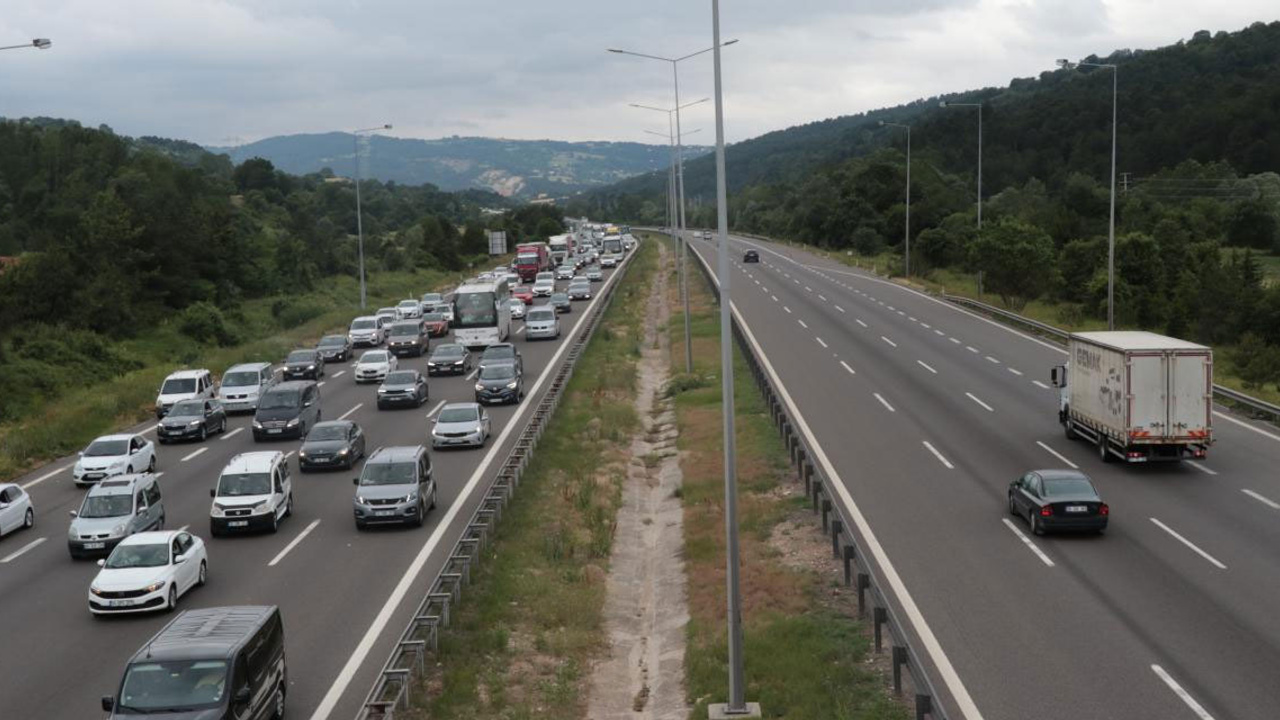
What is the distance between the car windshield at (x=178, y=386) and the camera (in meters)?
44.0

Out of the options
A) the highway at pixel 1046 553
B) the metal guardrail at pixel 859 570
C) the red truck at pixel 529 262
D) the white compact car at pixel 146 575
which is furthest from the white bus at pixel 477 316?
the red truck at pixel 529 262

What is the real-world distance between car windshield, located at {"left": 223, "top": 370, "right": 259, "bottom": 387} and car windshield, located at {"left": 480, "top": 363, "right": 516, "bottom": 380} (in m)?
8.40

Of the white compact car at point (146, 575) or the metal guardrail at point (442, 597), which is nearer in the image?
the metal guardrail at point (442, 597)

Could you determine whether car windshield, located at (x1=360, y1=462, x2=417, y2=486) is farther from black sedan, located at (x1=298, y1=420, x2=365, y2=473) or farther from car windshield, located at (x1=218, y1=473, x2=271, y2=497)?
black sedan, located at (x1=298, y1=420, x2=365, y2=473)

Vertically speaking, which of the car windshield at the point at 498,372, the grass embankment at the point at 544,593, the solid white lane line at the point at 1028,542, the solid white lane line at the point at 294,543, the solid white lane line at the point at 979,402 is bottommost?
the grass embankment at the point at 544,593

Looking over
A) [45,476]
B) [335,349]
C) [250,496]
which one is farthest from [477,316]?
[250,496]

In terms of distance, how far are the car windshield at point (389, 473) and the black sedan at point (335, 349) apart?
32.4 m

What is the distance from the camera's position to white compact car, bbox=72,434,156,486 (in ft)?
110

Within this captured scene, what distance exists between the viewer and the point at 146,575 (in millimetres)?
21531

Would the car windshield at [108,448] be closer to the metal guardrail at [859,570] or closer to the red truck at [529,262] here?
the metal guardrail at [859,570]

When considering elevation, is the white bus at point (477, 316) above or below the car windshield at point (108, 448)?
above

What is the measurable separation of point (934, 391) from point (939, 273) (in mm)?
58891

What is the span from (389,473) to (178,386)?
1946 cm

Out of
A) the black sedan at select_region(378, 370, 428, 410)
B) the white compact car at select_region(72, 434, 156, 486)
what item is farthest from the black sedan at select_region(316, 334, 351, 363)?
the white compact car at select_region(72, 434, 156, 486)
